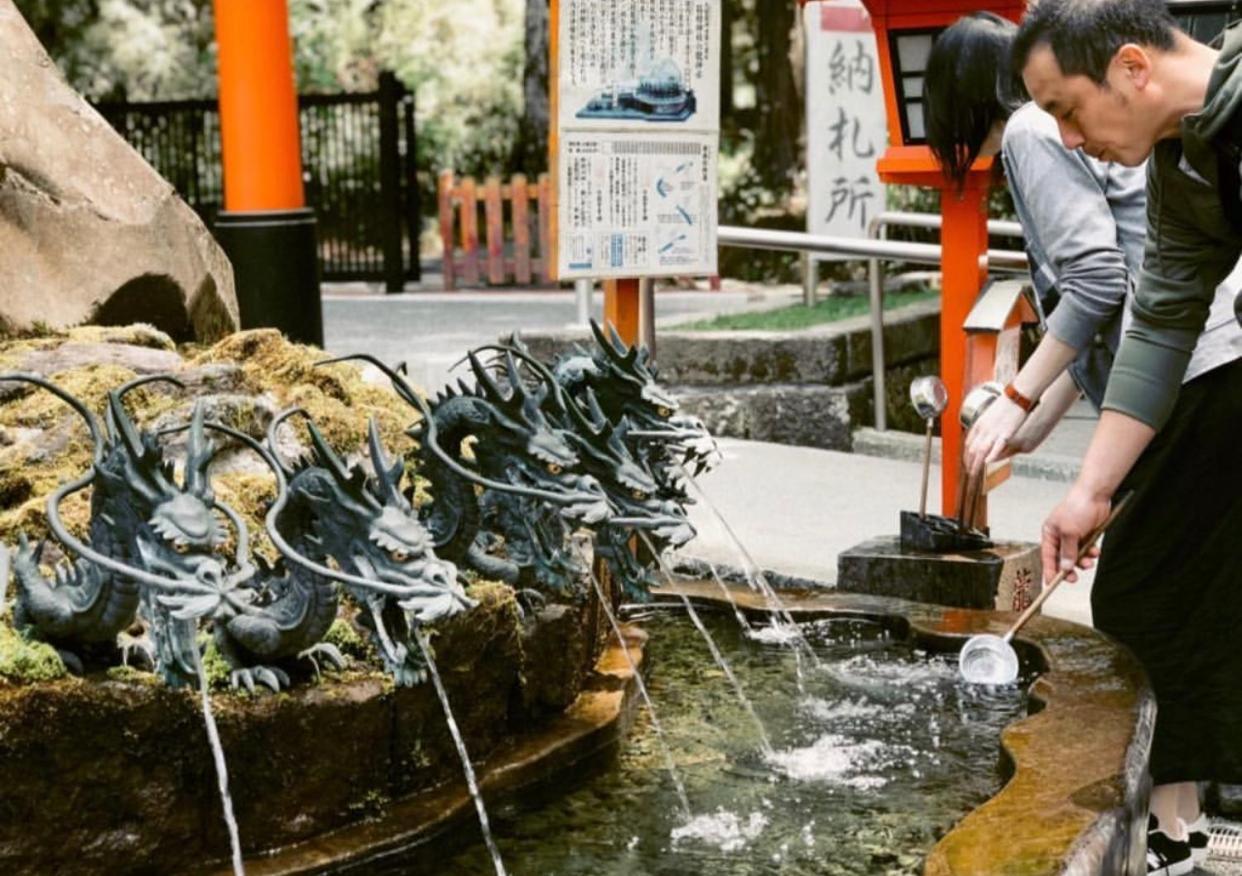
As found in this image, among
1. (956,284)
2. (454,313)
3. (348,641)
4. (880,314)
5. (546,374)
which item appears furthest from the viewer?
(454,313)

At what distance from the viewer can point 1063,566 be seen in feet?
10.6

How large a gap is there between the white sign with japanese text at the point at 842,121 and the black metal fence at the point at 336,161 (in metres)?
9.56

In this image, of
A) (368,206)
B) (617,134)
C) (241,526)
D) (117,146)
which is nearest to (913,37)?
(617,134)

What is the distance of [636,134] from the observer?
17.1 feet

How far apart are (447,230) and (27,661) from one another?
17.4m

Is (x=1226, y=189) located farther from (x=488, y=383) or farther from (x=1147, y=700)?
(x=488, y=383)

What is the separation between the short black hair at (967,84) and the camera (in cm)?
437

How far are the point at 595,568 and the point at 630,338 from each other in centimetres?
140

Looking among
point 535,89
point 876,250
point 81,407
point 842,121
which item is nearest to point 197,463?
point 81,407

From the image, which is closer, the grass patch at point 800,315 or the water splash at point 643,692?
the water splash at point 643,692

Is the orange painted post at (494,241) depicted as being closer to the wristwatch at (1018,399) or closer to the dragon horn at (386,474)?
the wristwatch at (1018,399)

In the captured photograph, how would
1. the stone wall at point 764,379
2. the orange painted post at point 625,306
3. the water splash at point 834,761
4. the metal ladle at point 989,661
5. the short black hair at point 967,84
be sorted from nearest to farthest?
the water splash at point 834,761 < the metal ladle at point 989,661 < the short black hair at point 967,84 < the orange painted post at point 625,306 < the stone wall at point 764,379

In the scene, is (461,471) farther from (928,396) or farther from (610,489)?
(928,396)

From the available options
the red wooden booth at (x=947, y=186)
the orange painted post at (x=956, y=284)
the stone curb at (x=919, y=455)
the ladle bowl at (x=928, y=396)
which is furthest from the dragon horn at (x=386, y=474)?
the stone curb at (x=919, y=455)
